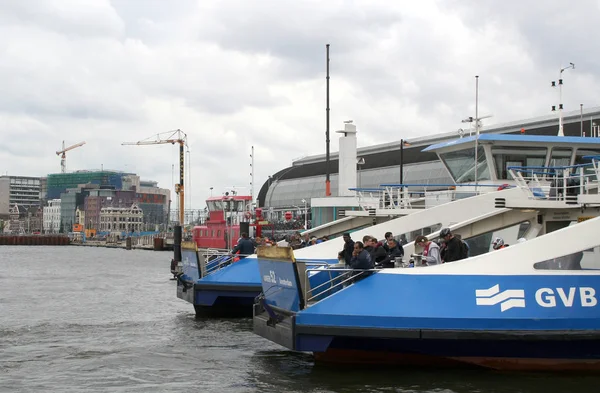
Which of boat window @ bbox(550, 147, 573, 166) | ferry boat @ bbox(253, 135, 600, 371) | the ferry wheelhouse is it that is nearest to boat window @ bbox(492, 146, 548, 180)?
boat window @ bbox(550, 147, 573, 166)

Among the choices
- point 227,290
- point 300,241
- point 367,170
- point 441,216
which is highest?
point 367,170

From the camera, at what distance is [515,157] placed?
22984mm

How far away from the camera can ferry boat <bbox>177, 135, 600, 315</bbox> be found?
20359 millimetres

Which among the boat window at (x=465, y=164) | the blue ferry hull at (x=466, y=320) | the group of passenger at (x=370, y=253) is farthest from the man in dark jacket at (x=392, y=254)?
the boat window at (x=465, y=164)

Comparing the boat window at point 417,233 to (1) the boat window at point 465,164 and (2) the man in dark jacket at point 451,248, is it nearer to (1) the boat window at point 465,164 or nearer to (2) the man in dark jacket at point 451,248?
(1) the boat window at point 465,164

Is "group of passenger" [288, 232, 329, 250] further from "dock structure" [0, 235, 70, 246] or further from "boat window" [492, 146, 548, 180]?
"dock structure" [0, 235, 70, 246]

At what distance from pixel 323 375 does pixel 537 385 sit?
3412 mm

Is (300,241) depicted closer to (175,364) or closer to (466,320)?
(175,364)

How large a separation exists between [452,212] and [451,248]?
5922 mm

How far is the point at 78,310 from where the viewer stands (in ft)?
86.2

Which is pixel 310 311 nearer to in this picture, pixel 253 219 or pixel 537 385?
pixel 537 385

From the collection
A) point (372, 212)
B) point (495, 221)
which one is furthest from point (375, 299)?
point (372, 212)

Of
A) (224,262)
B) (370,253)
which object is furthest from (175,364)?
(224,262)

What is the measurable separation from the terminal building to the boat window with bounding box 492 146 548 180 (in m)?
2.32
